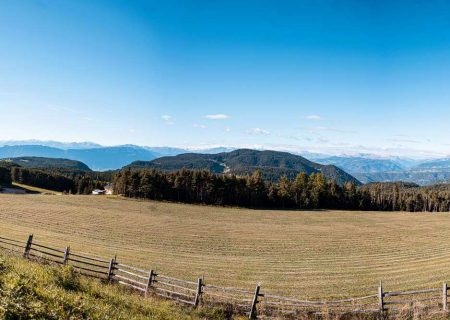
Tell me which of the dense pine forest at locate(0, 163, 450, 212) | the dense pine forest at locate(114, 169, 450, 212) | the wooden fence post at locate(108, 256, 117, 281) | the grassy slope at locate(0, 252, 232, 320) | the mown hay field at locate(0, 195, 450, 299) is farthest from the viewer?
the dense pine forest at locate(0, 163, 450, 212)

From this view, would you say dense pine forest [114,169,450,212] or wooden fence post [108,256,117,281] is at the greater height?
dense pine forest [114,169,450,212]

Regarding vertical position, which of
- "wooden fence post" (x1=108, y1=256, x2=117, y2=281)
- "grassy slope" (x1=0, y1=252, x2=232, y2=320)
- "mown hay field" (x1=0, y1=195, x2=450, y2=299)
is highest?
"grassy slope" (x1=0, y1=252, x2=232, y2=320)

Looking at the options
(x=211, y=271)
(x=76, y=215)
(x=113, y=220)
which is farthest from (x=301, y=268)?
(x=76, y=215)

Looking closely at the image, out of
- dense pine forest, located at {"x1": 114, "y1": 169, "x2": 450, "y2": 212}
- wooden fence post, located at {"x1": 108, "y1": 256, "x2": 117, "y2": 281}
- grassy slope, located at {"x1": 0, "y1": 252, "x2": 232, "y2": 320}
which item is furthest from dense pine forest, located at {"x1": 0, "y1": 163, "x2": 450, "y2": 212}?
grassy slope, located at {"x1": 0, "y1": 252, "x2": 232, "y2": 320}

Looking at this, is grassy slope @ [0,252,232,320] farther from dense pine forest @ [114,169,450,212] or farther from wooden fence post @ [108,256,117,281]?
dense pine forest @ [114,169,450,212]

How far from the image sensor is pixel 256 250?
47.2 metres

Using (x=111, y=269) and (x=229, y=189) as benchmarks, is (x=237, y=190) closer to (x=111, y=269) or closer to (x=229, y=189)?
(x=229, y=189)

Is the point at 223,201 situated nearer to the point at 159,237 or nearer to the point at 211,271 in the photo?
the point at 159,237

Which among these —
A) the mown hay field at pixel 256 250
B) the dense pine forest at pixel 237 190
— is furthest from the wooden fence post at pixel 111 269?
the dense pine forest at pixel 237 190

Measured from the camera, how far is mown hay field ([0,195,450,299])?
3189 cm

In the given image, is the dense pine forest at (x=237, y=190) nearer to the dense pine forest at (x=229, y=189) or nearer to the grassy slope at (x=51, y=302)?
the dense pine forest at (x=229, y=189)

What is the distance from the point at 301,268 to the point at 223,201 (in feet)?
294

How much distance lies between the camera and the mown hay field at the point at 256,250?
31.9 metres

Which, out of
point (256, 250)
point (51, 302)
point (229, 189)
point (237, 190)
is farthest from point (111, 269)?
point (229, 189)
